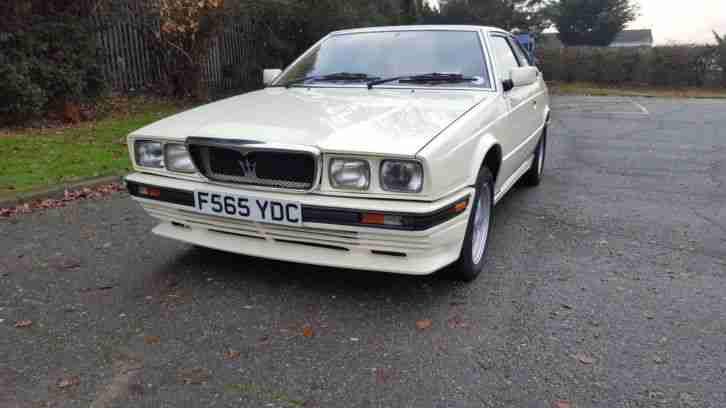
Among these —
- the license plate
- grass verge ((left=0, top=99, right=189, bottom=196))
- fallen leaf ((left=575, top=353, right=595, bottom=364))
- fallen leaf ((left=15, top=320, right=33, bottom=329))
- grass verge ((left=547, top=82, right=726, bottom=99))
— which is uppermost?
the license plate

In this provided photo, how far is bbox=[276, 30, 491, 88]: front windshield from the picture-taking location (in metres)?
4.20

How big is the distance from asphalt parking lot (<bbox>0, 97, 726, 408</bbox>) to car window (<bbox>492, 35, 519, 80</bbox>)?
1.22 metres

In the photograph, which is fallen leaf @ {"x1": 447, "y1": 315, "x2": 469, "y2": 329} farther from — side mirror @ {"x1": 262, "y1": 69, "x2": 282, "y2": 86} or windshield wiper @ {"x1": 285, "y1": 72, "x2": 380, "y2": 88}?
side mirror @ {"x1": 262, "y1": 69, "x2": 282, "y2": 86}

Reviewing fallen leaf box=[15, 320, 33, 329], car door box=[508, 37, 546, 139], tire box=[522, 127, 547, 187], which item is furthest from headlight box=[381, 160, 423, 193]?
tire box=[522, 127, 547, 187]

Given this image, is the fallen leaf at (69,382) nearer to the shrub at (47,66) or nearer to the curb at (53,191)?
the curb at (53,191)

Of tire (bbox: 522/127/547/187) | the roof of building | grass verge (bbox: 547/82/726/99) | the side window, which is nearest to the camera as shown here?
the side window

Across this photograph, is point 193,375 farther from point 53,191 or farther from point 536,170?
point 536,170

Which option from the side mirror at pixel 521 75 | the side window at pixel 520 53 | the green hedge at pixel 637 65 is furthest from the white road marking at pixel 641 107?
the side mirror at pixel 521 75

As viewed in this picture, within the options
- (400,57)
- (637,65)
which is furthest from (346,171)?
(637,65)

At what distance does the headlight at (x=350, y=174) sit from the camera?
2.97 metres

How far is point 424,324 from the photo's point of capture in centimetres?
308

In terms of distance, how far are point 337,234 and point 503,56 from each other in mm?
2554

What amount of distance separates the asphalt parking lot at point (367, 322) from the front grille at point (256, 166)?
688 mm

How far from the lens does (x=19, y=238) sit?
4.50 meters
